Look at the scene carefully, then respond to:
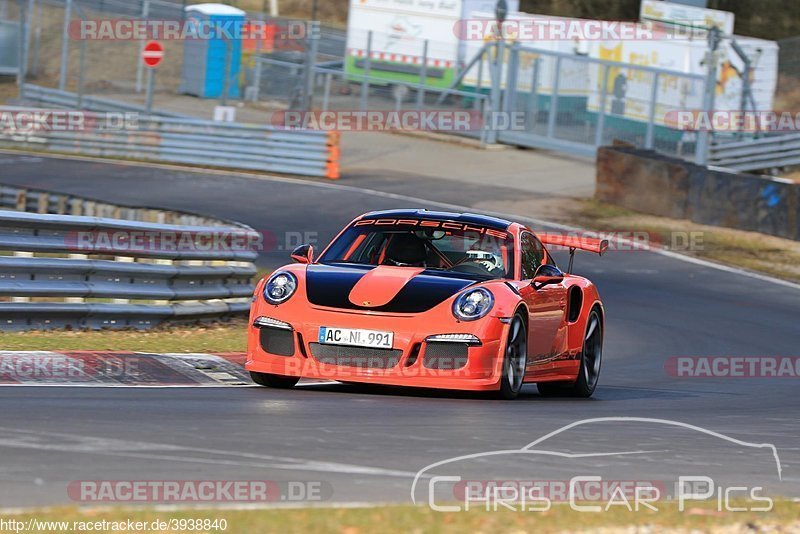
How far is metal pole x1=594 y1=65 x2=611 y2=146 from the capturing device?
31.8 m

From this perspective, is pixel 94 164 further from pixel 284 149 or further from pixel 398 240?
pixel 398 240

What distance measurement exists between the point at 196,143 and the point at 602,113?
29.2 ft

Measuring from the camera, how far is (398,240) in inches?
388

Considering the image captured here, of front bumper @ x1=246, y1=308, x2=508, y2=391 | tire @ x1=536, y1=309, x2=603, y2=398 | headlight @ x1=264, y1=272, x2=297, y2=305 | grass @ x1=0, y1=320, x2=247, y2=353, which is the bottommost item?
grass @ x1=0, y1=320, x2=247, y2=353

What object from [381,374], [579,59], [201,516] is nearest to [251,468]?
[201,516]

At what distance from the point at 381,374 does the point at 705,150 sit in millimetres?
22384

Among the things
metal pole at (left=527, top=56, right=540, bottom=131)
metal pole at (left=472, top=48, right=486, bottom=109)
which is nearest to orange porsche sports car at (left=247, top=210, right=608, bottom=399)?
metal pole at (left=527, top=56, right=540, bottom=131)

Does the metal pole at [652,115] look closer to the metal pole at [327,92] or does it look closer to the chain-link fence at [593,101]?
the chain-link fence at [593,101]

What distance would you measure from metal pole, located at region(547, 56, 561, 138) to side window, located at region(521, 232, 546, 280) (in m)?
22.2

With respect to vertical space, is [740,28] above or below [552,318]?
above

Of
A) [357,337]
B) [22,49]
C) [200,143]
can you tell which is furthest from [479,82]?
[357,337]

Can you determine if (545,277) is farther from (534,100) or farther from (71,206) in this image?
(534,100)

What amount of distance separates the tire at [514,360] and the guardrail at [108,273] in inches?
152

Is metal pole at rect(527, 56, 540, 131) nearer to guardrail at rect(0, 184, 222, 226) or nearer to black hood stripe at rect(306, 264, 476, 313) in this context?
guardrail at rect(0, 184, 222, 226)
